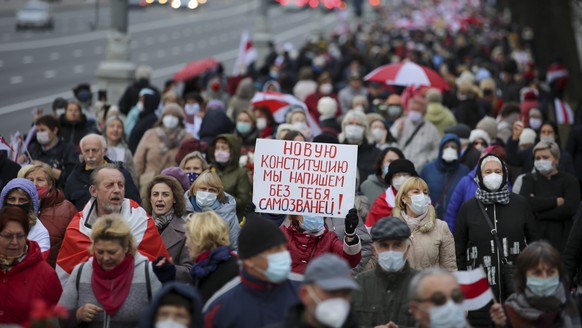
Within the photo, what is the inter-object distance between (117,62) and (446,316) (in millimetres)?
17633

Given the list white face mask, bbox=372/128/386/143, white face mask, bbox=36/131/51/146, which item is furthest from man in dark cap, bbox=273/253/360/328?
white face mask, bbox=372/128/386/143

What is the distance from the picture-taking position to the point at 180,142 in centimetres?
1293

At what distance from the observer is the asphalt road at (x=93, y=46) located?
105 ft

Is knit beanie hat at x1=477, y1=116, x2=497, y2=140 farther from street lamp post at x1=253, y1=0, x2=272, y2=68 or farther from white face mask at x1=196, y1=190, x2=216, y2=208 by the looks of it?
street lamp post at x1=253, y1=0, x2=272, y2=68

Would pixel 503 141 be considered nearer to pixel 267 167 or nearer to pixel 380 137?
pixel 380 137

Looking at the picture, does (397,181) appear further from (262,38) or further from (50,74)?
(50,74)

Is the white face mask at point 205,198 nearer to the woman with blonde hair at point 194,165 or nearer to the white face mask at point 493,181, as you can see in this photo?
the woman with blonde hair at point 194,165

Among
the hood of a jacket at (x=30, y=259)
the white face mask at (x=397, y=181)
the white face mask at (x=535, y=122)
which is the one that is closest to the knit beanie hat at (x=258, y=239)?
the hood of a jacket at (x=30, y=259)

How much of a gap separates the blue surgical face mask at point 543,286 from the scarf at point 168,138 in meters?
6.59

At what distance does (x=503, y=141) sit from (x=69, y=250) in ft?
23.4

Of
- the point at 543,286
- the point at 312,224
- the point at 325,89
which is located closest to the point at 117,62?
the point at 325,89

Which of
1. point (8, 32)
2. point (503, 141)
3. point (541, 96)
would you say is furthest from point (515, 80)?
point (8, 32)

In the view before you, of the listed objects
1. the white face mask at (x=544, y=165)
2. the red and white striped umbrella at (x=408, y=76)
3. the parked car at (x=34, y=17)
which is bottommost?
the white face mask at (x=544, y=165)

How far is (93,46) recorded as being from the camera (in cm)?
4897
